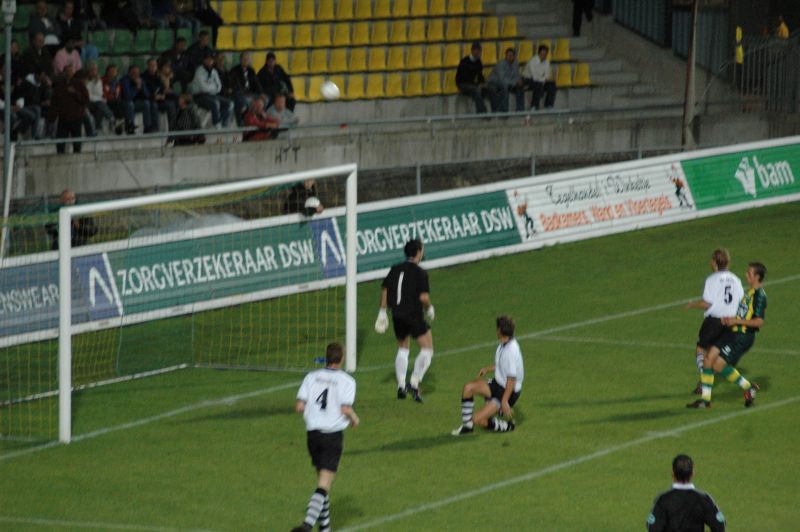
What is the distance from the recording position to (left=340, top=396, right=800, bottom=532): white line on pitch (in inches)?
586

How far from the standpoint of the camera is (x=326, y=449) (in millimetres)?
13977

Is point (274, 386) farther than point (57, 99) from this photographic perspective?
No

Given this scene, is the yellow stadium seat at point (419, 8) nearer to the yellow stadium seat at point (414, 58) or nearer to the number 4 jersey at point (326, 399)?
the yellow stadium seat at point (414, 58)

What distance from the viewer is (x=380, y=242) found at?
2706 centimetres

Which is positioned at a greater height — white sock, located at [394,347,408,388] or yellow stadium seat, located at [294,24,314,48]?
yellow stadium seat, located at [294,24,314,48]

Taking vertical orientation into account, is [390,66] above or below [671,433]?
above

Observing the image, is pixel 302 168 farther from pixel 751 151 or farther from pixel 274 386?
pixel 274 386

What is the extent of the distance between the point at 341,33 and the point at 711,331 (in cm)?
1936

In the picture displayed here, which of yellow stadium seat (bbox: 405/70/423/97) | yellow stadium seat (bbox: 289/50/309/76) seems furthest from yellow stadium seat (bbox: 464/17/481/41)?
yellow stadium seat (bbox: 289/50/309/76)

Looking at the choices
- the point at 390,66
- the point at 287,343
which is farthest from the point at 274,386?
the point at 390,66

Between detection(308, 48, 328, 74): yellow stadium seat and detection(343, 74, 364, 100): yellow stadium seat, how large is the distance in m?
0.61

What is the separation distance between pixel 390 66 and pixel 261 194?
1266cm

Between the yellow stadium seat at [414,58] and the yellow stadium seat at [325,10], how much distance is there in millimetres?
1968

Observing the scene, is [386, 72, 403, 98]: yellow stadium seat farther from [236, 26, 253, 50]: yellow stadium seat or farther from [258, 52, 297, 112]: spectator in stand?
[258, 52, 297, 112]: spectator in stand
